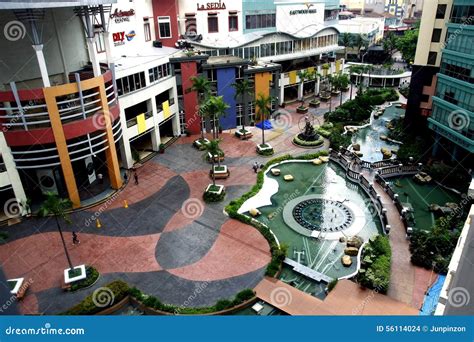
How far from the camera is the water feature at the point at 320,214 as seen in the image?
30.8 meters

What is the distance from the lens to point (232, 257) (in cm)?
3048

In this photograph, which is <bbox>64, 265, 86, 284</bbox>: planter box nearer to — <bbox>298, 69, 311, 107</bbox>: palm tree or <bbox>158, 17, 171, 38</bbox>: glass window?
<bbox>158, 17, 171, 38</bbox>: glass window

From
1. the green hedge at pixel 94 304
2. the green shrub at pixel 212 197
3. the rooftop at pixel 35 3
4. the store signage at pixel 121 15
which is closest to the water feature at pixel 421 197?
the green shrub at pixel 212 197

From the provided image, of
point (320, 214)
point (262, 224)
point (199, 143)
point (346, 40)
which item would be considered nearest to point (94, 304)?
point (262, 224)

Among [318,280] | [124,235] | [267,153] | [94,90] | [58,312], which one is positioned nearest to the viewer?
[58,312]

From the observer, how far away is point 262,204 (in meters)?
38.2

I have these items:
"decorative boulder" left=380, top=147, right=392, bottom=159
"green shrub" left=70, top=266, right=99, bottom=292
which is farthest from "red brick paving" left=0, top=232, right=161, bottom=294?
"decorative boulder" left=380, top=147, right=392, bottom=159

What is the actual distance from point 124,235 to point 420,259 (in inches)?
992

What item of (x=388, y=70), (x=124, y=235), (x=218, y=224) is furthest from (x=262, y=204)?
(x=388, y=70)

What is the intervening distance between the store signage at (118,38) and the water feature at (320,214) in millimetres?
26463

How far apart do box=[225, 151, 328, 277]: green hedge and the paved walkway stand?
188 centimetres

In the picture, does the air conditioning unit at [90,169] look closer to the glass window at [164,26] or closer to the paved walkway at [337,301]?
the paved walkway at [337,301]

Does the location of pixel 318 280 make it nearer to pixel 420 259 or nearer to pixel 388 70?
pixel 420 259

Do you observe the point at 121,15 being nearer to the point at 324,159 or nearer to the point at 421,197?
the point at 324,159
